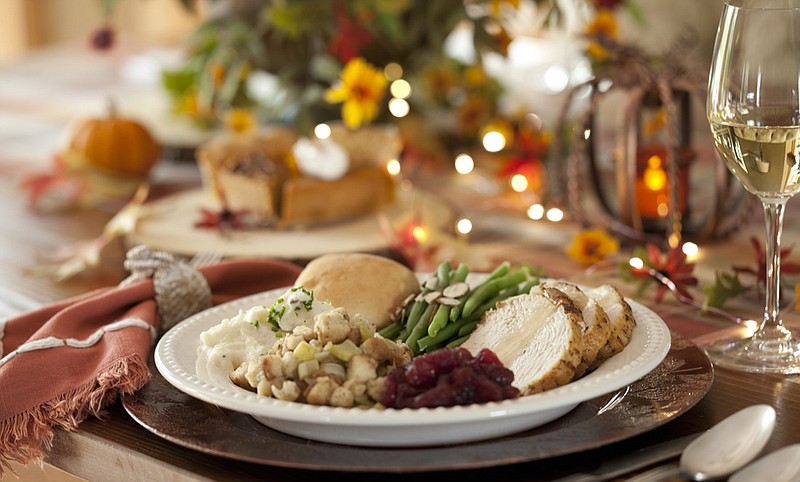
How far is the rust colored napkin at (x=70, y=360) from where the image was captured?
113 cm

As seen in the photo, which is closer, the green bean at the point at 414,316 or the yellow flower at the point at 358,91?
the green bean at the point at 414,316

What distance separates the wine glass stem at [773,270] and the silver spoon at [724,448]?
11.1 inches

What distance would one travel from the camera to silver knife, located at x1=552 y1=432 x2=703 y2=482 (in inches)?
37.4

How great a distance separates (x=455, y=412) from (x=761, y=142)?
1.56 feet

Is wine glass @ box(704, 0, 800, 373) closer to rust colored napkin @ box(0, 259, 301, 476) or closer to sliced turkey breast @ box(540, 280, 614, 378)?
sliced turkey breast @ box(540, 280, 614, 378)

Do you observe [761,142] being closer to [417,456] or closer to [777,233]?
[777,233]

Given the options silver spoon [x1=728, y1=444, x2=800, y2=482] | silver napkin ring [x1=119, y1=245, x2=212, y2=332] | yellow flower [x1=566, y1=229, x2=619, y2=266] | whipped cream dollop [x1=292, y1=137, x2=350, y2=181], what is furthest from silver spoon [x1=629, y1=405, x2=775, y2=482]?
whipped cream dollop [x1=292, y1=137, x2=350, y2=181]

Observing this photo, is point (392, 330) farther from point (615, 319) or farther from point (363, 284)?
point (615, 319)

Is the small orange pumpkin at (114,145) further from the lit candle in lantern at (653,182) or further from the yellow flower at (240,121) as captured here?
the lit candle in lantern at (653,182)

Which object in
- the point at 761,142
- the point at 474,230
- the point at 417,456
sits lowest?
→ the point at 474,230

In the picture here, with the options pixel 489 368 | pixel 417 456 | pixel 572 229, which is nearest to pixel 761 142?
pixel 489 368

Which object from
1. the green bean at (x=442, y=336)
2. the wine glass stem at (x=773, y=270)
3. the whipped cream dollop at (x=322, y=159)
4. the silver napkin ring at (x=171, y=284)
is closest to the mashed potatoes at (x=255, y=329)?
the green bean at (x=442, y=336)

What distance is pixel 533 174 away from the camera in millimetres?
2385

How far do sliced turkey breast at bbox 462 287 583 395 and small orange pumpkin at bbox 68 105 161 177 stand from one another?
1.48m
